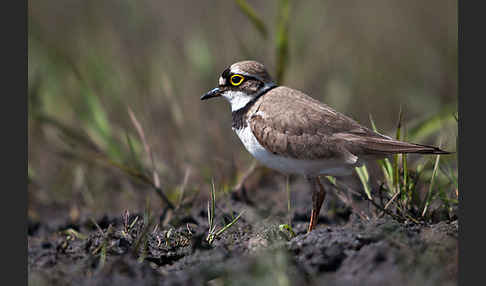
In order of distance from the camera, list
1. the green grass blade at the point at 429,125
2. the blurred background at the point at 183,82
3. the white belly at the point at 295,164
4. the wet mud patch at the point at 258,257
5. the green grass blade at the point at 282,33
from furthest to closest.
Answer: the blurred background at the point at 183,82
the green grass blade at the point at 282,33
the green grass blade at the point at 429,125
the white belly at the point at 295,164
the wet mud patch at the point at 258,257

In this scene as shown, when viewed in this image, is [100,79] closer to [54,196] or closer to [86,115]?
[86,115]

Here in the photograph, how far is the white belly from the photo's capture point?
3473 mm

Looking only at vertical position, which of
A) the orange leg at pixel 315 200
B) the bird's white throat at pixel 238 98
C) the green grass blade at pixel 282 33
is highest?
the green grass blade at pixel 282 33

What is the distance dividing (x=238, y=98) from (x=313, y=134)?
0.83 m

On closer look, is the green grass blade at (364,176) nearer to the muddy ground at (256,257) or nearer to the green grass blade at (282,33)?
the muddy ground at (256,257)

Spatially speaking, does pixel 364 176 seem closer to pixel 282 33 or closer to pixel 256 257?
pixel 282 33

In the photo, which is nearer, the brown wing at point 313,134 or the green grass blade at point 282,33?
the brown wing at point 313,134

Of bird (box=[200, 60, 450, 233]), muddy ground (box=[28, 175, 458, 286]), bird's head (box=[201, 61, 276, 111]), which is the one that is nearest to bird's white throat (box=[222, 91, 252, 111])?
bird's head (box=[201, 61, 276, 111])

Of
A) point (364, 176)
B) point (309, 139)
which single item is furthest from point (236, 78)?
point (364, 176)

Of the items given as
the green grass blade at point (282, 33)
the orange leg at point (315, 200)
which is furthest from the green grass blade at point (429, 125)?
the green grass blade at point (282, 33)

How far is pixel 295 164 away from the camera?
3.53 m

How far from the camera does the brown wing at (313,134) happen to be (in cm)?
335

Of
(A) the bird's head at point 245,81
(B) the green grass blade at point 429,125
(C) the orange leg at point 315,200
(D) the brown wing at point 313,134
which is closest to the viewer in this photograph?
(D) the brown wing at point 313,134

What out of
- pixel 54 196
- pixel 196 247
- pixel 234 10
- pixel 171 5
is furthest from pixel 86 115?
pixel 171 5
